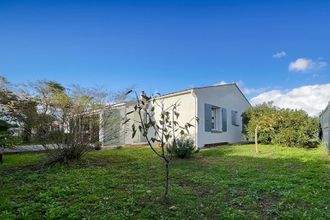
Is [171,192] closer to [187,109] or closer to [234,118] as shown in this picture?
[187,109]

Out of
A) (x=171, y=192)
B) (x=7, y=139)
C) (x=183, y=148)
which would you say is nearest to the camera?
(x=171, y=192)

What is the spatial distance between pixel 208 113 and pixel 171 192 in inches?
416

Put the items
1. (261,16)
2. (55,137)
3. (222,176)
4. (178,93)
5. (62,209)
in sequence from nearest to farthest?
(62,209)
(222,176)
(55,137)
(261,16)
(178,93)

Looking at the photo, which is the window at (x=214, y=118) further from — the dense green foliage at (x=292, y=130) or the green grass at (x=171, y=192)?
the green grass at (x=171, y=192)

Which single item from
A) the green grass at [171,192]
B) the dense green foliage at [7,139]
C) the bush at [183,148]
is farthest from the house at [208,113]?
the green grass at [171,192]

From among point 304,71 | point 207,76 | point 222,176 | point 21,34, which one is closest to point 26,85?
point 21,34

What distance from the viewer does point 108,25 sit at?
998cm

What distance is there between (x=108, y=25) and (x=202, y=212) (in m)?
7.82

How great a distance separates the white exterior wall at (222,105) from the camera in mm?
14829

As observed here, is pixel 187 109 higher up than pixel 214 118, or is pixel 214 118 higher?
pixel 187 109

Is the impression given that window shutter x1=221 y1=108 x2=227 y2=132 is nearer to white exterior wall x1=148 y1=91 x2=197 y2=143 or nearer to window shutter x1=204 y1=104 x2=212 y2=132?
window shutter x1=204 y1=104 x2=212 y2=132

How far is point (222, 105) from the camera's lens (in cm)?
1719

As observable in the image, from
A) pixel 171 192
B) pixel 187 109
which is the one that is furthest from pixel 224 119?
pixel 171 192

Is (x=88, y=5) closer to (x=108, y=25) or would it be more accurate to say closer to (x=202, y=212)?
(x=108, y=25)
